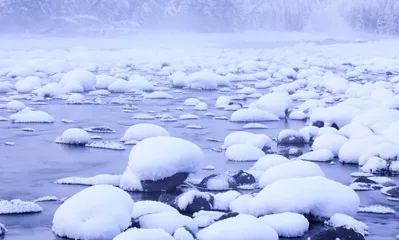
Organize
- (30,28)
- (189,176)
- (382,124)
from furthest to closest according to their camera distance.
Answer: (30,28) < (382,124) < (189,176)

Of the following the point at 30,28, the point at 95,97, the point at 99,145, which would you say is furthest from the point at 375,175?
the point at 30,28

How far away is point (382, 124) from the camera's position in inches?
426

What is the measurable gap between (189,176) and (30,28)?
1925 inches

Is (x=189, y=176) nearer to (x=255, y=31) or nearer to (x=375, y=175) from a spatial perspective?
(x=375, y=175)

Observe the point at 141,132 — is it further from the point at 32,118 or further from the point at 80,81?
the point at 80,81

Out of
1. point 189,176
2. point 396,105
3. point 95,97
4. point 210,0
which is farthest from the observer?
point 210,0

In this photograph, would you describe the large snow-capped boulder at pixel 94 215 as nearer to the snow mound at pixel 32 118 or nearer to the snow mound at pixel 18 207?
the snow mound at pixel 18 207

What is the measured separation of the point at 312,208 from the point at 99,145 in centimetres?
424

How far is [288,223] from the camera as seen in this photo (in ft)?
19.6

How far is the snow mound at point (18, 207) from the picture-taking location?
6512mm

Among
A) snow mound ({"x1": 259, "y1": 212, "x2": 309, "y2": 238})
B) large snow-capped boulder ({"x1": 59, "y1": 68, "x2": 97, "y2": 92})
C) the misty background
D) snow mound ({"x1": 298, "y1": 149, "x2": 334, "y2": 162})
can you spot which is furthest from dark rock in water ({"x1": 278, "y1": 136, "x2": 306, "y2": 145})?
the misty background

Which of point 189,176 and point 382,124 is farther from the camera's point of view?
point 382,124

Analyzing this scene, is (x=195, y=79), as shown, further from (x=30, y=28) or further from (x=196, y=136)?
(x=30, y=28)

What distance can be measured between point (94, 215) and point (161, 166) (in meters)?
1.56
